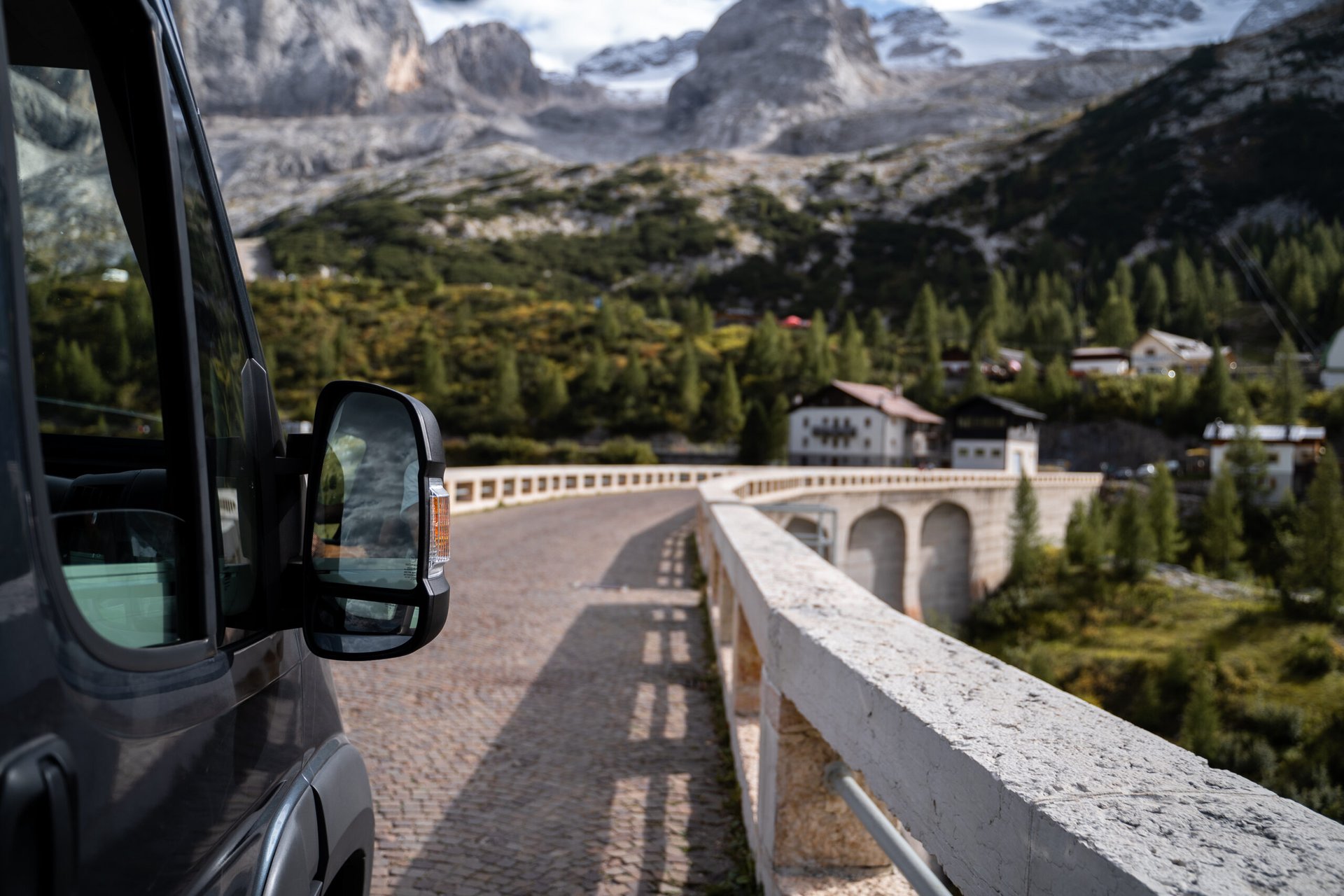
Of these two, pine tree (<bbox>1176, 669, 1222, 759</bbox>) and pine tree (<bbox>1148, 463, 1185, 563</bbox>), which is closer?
pine tree (<bbox>1176, 669, 1222, 759</bbox>)

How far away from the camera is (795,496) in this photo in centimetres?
2445

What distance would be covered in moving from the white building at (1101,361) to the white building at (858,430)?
31.5 metres

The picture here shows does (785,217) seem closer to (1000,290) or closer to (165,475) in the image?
(1000,290)

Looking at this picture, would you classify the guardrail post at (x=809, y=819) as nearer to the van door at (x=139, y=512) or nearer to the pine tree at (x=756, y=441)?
the van door at (x=139, y=512)

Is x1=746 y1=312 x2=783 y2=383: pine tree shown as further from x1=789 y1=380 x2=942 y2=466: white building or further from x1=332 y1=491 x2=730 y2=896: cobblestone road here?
x1=332 y1=491 x2=730 y2=896: cobblestone road

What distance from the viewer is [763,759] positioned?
9.89 ft

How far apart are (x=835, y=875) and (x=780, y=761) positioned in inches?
14.4

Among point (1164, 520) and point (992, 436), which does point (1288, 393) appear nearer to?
point (992, 436)

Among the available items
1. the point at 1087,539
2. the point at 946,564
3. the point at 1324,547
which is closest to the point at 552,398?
the point at 946,564

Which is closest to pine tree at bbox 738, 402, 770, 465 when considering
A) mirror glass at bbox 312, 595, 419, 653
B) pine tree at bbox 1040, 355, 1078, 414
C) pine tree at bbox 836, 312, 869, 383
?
pine tree at bbox 836, 312, 869, 383

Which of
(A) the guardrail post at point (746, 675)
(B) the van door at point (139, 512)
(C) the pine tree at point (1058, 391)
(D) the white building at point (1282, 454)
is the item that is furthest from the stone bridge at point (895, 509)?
(C) the pine tree at point (1058, 391)

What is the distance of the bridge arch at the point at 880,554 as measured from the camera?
33156 millimetres

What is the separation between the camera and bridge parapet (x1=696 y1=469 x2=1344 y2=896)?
1.18m

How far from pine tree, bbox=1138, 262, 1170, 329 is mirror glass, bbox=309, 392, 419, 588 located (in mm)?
120113
